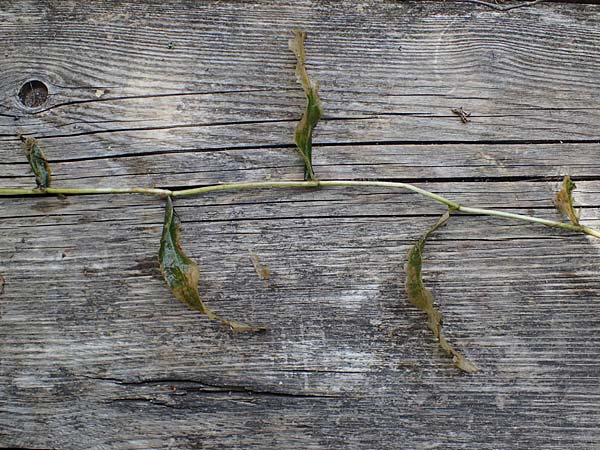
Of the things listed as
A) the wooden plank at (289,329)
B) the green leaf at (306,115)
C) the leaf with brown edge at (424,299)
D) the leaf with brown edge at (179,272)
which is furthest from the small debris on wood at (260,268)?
the leaf with brown edge at (424,299)

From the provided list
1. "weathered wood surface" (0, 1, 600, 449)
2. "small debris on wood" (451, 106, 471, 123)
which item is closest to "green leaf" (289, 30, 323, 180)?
"weathered wood surface" (0, 1, 600, 449)

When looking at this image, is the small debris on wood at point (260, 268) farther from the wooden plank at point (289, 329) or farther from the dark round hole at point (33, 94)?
the dark round hole at point (33, 94)

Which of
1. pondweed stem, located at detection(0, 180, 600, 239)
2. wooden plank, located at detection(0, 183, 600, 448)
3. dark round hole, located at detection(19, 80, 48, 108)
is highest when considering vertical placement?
dark round hole, located at detection(19, 80, 48, 108)

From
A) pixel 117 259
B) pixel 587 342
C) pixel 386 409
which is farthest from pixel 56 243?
pixel 587 342

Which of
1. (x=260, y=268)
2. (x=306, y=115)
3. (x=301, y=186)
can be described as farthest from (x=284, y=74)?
(x=260, y=268)

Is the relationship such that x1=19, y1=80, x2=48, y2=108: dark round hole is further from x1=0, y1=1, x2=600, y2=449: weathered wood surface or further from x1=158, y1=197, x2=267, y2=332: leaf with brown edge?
x1=158, y1=197, x2=267, y2=332: leaf with brown edge
